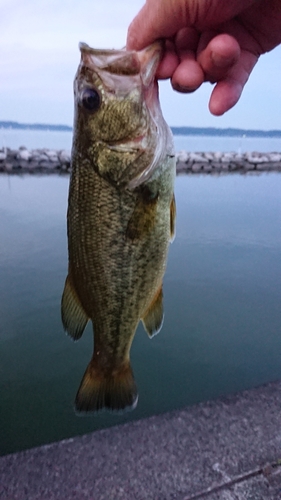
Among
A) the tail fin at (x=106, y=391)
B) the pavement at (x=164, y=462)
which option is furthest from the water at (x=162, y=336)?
the tail fin at (x=106, y=391)

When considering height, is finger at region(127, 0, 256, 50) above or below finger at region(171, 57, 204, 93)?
above

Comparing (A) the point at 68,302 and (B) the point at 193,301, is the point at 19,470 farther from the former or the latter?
(B) the point at 193,301

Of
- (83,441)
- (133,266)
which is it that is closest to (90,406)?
(133,266)

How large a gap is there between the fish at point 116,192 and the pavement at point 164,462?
2.69 feet

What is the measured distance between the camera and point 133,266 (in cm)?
159

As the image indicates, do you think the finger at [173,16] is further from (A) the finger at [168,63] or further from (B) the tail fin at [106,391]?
(B) the tail fin at [106,391]

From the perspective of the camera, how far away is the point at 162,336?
15.5ft

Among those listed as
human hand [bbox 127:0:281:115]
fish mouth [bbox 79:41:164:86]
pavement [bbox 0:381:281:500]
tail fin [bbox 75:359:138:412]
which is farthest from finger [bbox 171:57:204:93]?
pavement [bbox 0:381:281:500]

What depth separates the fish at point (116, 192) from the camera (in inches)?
61.1

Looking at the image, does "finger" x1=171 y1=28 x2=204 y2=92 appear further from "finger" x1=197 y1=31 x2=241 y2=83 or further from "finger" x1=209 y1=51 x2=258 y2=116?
"finger" x1=209 y1=51 x2=258 y2=116

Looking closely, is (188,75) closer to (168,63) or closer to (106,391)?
(168,63)

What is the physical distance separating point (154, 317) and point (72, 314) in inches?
12.8

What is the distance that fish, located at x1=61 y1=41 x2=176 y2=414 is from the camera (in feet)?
5.09

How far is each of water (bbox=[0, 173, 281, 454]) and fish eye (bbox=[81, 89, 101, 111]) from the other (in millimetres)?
2844
